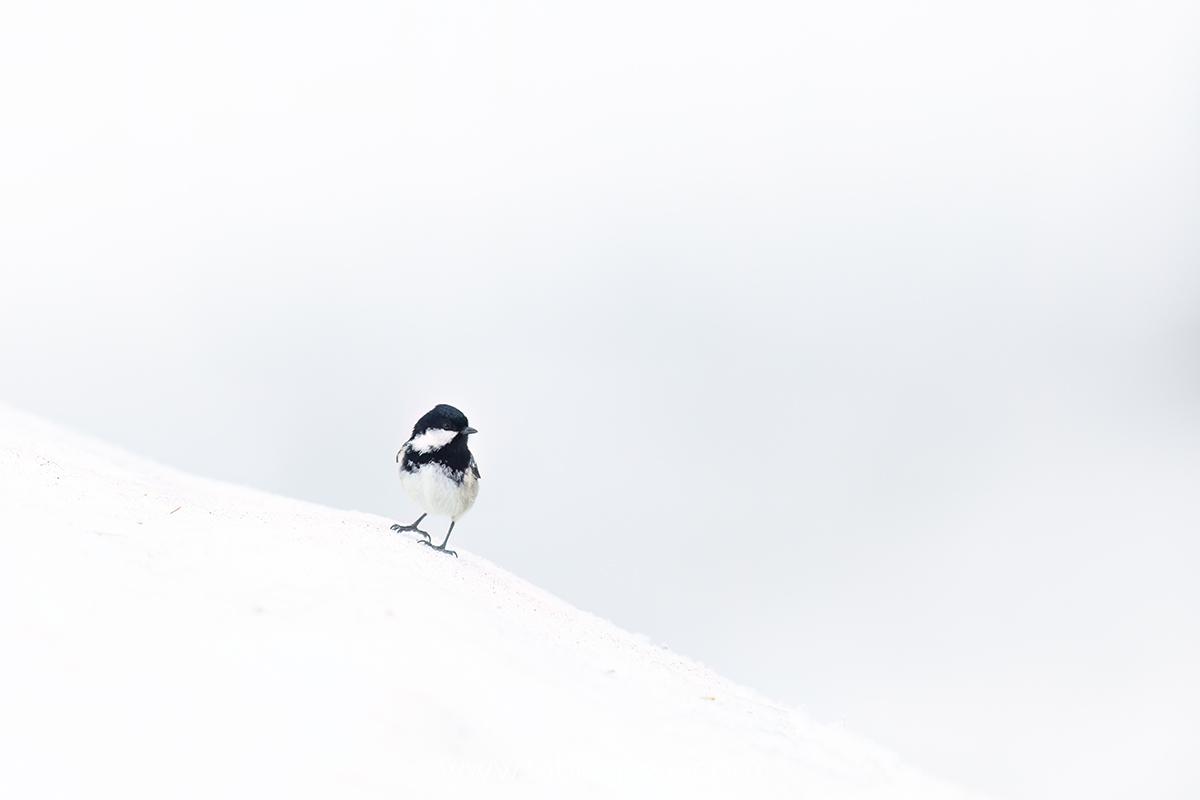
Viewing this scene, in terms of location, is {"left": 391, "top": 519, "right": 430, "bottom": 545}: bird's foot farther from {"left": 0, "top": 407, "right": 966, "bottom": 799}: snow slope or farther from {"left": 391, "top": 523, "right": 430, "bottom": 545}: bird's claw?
{"left": 0, "top": 407, "right": 966, "bottom": 799}: snow slope

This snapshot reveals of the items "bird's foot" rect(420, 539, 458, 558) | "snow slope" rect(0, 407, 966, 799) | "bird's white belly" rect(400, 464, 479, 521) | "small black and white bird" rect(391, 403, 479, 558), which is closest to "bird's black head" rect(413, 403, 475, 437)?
"small black and white bird" rect(391, 403, 479, 558)

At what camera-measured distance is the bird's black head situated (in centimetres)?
622

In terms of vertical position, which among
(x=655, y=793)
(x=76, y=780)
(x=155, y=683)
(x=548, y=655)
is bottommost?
(x=76, y=780)

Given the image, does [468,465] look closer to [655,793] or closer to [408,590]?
[408,590]

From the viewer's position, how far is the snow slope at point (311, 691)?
8.87 ft

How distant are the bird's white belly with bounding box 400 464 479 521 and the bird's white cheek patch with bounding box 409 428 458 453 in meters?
0.15

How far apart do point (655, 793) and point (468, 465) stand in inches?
147

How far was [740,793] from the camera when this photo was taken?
3154 mm

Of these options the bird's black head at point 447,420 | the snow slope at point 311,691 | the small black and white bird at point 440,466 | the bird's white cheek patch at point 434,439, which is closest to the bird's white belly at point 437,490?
the small black and white bird at point 440,466

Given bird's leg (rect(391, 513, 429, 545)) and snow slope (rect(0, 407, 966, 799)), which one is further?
bird's leg (rect(391, 513, 429, 545))

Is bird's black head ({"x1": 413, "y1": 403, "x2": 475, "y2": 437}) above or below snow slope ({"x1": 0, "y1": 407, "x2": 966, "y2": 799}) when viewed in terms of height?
above

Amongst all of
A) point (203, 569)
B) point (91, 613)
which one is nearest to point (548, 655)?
point (203, 569)

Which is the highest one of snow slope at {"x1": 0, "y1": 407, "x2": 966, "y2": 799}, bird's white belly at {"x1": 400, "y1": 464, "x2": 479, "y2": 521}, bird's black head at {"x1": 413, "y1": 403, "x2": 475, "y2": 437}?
bird's black head at {"x1": 413, "y1": 403, "x2": 475, "y2": 437}

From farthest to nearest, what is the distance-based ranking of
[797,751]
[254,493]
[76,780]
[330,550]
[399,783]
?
[254,493] < [330,550] < [797,751] < [399,783] < [76,780]
